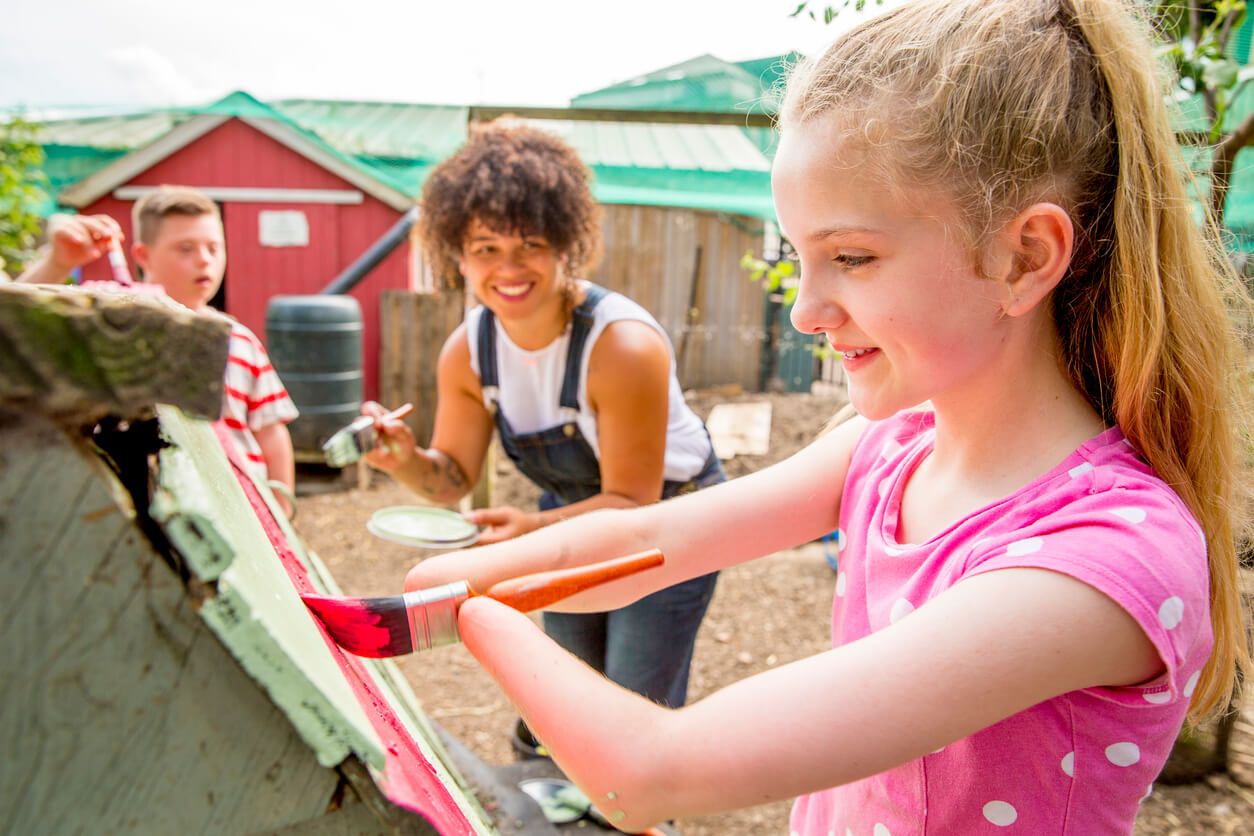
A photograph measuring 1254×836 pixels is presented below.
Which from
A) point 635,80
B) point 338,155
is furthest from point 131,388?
point 338,155

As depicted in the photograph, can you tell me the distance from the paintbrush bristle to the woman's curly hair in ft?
5.73

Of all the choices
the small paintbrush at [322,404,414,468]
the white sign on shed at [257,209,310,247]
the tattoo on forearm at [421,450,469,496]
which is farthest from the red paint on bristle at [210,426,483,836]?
the white sign on shed at [257,209,310,247]

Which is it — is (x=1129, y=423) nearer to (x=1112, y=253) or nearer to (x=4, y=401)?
(x=1112, y=253)

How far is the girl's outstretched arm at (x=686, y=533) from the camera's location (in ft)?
3.75

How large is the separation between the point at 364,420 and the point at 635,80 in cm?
383

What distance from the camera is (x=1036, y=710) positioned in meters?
0.94

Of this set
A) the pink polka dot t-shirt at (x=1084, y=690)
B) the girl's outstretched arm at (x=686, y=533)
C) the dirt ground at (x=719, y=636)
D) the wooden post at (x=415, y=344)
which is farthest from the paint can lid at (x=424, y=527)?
the wooden post at (x=415, y=344)

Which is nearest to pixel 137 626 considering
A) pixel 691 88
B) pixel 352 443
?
pixel 352 443

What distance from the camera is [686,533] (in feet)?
4.10

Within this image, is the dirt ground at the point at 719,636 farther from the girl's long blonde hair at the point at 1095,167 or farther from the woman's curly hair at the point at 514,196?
the girl's long blonde hair at the point at 1095,167

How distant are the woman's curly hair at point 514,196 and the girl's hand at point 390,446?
544 mm

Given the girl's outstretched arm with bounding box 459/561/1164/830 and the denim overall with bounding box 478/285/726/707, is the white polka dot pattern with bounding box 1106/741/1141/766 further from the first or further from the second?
the denim overall with bounding box 478/285/726/707

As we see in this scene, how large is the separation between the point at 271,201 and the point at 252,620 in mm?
8111

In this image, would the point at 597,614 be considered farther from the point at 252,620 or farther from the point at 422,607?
the point at 252,620
